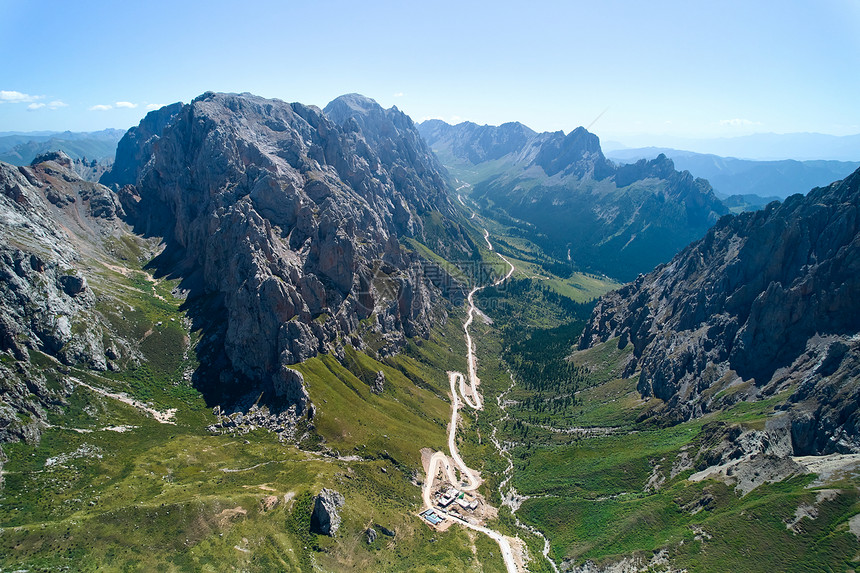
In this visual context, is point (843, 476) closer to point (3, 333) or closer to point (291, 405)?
point (291, 405)

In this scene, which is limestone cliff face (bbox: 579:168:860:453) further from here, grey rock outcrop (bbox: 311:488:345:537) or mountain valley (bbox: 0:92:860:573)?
grey rock outcrop (bbox: 311:488:345:537)

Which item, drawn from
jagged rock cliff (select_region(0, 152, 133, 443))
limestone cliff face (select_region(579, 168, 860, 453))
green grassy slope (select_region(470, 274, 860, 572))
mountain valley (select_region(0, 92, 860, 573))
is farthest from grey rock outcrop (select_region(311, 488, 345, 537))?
limestone cliff face (select_region(579, 168, 860, 453))

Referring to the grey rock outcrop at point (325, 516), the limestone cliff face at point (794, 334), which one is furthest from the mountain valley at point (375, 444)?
the limestone cliff face at point (794, 334)

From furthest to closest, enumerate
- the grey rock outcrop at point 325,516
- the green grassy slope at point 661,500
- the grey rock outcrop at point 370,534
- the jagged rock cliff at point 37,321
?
the jagged rock cliff at point 37,321 → the grey rock outcrop at point 370,534 → the grey rock outcrop at point 325,516 → the green grassy slope at point 661,500

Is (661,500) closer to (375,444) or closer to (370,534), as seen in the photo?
(370,534)

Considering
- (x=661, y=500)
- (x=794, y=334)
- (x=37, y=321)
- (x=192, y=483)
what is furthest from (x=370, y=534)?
(x=794, y=334)

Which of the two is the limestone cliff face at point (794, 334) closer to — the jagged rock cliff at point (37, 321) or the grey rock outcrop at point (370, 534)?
the grey rock outcrop at point (370, 534)
